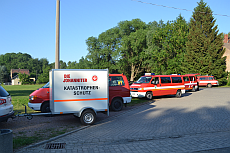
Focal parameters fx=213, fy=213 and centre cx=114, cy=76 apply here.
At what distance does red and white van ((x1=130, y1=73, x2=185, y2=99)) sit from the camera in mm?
17906

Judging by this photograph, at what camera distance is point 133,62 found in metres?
56.7

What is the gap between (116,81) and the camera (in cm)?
1263

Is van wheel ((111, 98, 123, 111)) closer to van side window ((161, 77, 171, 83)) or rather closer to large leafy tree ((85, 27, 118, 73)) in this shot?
van side window ((161, 77, 171, 83))

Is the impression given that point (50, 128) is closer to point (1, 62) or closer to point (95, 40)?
point (95, 40)

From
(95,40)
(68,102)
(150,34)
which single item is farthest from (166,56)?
(68,102)

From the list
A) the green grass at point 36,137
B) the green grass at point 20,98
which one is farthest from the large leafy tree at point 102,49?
the green grass at point 36,137

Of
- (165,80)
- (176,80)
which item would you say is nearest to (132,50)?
(176,80)

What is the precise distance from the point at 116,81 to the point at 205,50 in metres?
36.9

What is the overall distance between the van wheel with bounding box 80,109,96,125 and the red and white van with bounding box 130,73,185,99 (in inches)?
373

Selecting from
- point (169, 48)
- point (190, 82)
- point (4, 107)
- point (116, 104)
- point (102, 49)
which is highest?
point (102, 49)

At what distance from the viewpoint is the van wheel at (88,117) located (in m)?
8.70

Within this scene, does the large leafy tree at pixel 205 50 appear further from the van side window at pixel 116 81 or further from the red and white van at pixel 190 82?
the van side window at pixel 116 81

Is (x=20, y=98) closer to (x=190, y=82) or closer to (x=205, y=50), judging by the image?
(x=190, y=82)

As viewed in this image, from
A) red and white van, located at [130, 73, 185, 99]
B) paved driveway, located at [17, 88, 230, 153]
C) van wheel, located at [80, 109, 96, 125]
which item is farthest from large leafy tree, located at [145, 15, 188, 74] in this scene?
van wheel, located at [80, 109, 96, 125]
